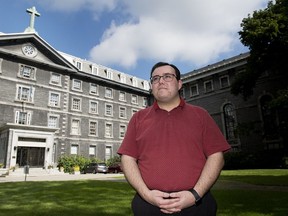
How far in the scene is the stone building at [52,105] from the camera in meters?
28.8

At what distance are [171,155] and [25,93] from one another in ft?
104

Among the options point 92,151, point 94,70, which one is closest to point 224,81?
point 94,70

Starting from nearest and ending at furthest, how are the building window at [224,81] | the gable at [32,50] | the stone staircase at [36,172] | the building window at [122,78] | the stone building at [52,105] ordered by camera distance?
the stone staircase at [36,172], the stone building at [52,105], the gable at [32,50], the building window at [224,81], the building window at [122,78]

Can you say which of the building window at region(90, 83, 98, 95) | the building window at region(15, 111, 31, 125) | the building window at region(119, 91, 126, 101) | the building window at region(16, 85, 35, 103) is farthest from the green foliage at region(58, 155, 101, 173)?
the building window at region(119, 91, 126, 101)

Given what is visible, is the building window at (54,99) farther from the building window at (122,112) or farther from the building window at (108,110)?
the building window at (122,112)

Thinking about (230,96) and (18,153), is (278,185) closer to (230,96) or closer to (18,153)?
(230,96)

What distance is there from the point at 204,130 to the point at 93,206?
5.61 meters

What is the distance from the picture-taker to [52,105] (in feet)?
107

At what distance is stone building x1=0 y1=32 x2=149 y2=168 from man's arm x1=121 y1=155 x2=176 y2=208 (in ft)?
91.0

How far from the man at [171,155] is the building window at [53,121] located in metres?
31.5

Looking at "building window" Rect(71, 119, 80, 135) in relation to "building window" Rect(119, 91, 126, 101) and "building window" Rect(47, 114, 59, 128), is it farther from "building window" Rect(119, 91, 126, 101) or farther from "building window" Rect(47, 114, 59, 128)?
"building window" Rect(119, 91, 126, 101)

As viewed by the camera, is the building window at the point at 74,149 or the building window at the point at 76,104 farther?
the building window at the point at 76,104

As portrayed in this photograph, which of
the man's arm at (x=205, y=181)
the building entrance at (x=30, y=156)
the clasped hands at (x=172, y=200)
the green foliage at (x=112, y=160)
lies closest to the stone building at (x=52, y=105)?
the building entrance at (x=30, y=156)

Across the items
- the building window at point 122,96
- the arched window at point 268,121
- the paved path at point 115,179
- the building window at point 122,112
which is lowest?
the paved path at point 115,179
